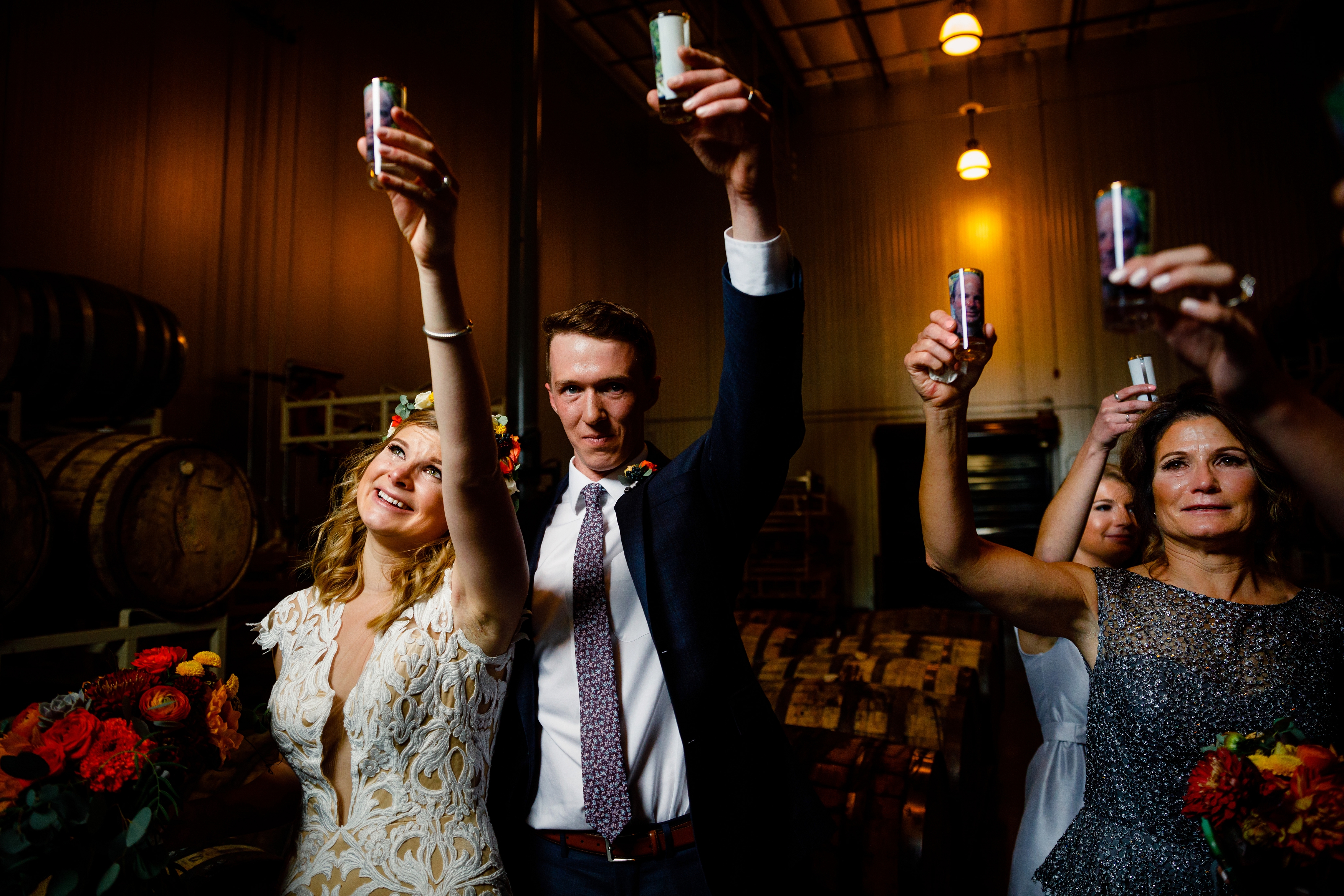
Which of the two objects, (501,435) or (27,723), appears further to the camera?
(501,435)

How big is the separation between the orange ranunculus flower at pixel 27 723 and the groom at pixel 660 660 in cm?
81

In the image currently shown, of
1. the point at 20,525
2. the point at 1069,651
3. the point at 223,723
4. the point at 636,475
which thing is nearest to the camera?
the point at 223,723

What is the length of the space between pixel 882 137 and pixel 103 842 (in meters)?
12.1

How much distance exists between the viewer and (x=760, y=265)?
1494 mm

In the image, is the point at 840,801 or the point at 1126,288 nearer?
the point at 1126,288

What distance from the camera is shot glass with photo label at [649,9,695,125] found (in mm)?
1237

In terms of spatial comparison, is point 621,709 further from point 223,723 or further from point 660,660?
point 223,723

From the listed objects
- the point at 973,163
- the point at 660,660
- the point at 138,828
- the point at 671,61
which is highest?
the point at 973,163

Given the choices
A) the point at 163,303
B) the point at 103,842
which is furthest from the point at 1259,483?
the point at 163,303

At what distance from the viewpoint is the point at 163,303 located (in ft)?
20.0

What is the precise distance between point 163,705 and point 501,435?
0.84 meters

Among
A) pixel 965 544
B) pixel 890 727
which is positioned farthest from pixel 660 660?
pixel 890 727

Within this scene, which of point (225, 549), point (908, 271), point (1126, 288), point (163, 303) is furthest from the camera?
point (908, 271)

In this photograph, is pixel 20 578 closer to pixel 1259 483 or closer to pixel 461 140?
pixel 1259 483
